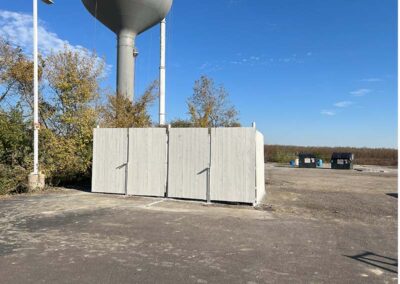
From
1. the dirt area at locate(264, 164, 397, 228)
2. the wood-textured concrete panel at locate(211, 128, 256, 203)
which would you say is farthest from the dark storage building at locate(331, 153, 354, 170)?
the wood-textured concrete panel at locate(211, 128, 256, 203)

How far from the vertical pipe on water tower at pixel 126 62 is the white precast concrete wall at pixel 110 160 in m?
12.3

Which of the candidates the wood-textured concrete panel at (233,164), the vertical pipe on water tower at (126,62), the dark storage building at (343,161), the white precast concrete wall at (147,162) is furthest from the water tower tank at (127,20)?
the dark storage building at (343,161)

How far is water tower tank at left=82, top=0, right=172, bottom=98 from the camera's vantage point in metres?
23.7

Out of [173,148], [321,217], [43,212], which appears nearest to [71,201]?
[43,212]

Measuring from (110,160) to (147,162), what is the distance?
147 cm

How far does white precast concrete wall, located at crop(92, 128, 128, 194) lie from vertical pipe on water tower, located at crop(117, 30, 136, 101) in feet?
40.3

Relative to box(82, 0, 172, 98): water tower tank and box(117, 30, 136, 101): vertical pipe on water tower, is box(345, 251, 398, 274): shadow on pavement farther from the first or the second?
box(117, 30, 136, 101): vertical pipe on water tower

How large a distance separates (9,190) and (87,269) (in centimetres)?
952

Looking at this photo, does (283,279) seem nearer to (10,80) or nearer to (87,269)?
(87,269)

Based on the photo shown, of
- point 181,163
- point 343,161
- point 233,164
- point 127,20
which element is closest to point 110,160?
point 181,163

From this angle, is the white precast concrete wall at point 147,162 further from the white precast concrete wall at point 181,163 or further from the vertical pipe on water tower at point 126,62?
the vertical pipe on water tower at point 126,62

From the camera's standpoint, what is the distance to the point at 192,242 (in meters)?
6.82

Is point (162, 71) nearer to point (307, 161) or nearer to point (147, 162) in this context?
point (147, 162)

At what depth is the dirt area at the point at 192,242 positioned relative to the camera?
517 cm
